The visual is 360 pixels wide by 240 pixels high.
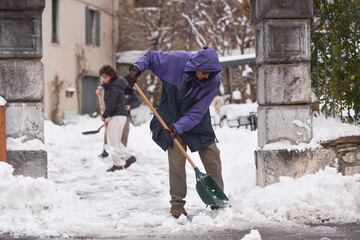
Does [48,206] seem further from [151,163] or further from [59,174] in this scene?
[151,163]

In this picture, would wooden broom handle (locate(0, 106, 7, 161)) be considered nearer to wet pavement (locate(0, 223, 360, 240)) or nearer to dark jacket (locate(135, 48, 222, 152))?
wet pavement (locate(0, 223, 360, 240))

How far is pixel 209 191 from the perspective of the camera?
6.23 metres

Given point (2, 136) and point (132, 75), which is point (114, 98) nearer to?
point (2, 136)

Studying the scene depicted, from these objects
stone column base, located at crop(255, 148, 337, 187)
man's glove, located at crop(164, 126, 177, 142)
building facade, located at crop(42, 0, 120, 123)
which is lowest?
Answer: stone column base, located at crop(255, 148, 337, 187)

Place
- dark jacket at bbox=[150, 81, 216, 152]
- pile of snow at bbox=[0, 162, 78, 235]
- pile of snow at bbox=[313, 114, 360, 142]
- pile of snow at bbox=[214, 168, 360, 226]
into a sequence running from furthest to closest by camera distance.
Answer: pile of snow at bbox=[313, 114, 360, 142], dark jacket at bbox=[150, 81, 216, 152], pile of snow at bbox=[214, 168, 360, 226], pile of snow at bbox=[0, 162, 78, 235]

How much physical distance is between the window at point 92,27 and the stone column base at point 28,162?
63.8 feet

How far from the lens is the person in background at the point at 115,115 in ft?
33.5

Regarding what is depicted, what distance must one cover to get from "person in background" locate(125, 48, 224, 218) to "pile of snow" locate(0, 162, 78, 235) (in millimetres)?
1126

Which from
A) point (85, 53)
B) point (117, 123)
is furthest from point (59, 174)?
point (85, 53)

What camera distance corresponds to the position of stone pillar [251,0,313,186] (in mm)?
6934

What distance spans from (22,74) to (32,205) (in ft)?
4.81

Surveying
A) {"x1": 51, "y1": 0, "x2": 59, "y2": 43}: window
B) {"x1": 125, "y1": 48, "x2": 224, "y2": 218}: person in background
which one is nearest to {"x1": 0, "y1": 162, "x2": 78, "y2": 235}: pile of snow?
{"x1": 125, "y1": 48, "x2": 224, "y2": 218}: person in background

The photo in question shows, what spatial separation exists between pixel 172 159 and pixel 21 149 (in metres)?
1.64

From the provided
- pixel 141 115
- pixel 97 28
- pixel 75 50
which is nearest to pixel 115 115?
pixel 141 115
